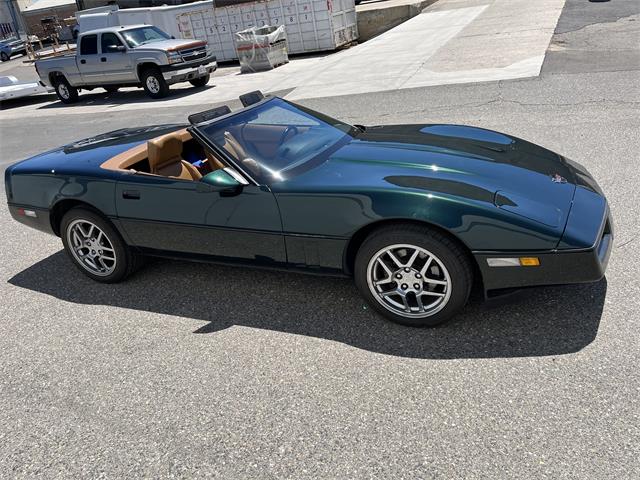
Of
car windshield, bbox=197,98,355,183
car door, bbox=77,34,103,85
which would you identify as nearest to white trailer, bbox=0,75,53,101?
car door, bbox=77,34,103,85

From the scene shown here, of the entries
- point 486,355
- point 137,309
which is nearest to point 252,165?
point 137,309

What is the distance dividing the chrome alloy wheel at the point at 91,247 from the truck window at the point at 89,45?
13123 mm

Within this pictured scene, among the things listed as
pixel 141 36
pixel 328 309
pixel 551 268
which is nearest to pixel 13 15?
pixel 141 36

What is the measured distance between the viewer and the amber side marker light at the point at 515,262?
2.84m

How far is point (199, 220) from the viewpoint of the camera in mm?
3684

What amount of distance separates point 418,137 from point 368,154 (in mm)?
540

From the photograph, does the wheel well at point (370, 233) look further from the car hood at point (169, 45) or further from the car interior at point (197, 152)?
the car hood at point (169, 45)

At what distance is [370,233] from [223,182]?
982mm

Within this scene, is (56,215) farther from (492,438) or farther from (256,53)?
(256,53)

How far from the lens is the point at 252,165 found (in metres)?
3.52

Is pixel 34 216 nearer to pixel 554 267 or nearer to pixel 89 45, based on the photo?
pixel 554 267

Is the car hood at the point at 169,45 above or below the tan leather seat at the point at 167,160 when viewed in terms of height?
above

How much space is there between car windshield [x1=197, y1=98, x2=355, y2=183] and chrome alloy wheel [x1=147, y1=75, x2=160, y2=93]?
455 inches

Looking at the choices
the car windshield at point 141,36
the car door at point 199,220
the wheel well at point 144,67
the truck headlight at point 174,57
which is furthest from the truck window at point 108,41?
the car door at point 199,220
